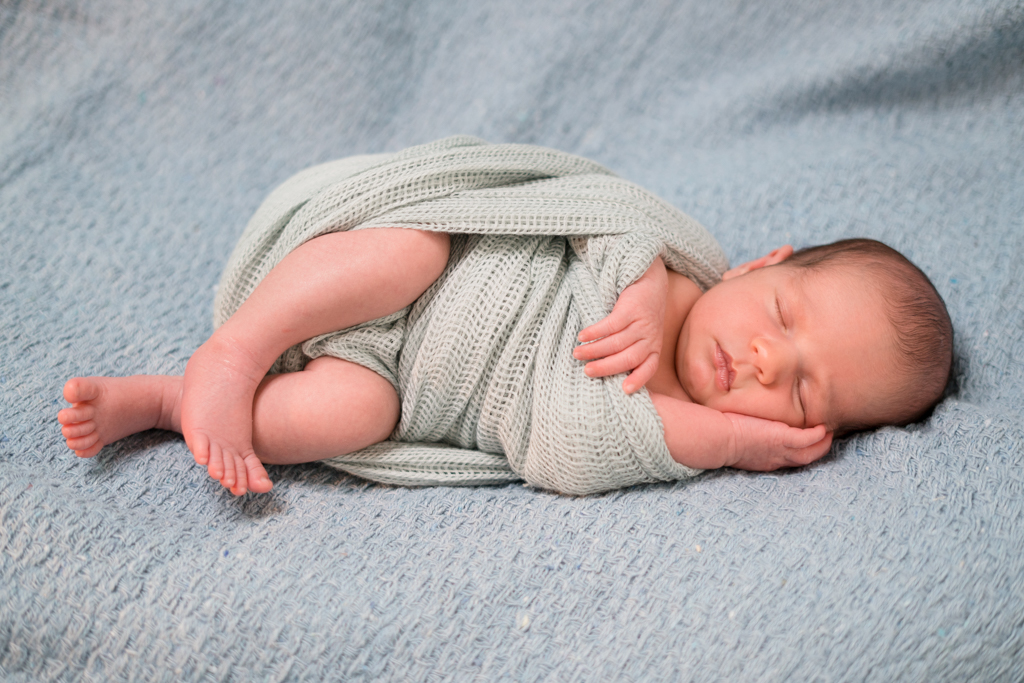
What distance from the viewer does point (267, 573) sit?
90 cm

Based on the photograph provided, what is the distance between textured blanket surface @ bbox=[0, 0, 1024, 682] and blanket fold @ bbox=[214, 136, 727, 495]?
7 centimetres

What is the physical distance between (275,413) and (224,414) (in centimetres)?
7

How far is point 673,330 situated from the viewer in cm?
119

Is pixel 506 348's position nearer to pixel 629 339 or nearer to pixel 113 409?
pixel 629 339

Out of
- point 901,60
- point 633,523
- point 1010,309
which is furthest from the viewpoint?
point 901,60

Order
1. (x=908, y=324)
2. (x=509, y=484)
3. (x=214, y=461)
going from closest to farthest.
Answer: (x=214, y=461)
(x=908, y=324)
(x=509, y=484)

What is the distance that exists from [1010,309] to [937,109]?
0.59 meters

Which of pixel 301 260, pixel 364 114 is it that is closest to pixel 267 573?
pixel 301 260

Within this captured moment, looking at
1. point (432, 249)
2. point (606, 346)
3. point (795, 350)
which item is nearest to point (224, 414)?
point (432, 249)

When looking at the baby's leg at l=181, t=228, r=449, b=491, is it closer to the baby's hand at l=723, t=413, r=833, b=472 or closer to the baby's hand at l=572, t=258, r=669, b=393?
the baby's hand at l=572, t=258, r=669, b=393

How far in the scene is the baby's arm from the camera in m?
1.03

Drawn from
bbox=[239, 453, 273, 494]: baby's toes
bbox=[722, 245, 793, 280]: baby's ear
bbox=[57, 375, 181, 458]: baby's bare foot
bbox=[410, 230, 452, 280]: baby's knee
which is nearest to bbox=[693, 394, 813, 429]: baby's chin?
bbox=[722, 245, 793, 280]: baby's ear

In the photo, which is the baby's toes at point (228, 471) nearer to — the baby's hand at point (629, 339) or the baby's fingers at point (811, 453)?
the baby's hand at point (629, 339)

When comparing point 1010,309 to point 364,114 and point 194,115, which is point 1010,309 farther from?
point 194,115
